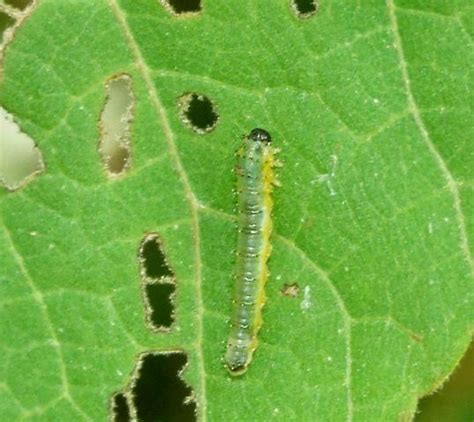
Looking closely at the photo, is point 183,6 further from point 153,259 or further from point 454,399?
point 454,399

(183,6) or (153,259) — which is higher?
(183,6)

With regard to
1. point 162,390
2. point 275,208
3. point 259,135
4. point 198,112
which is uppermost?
point 198,112

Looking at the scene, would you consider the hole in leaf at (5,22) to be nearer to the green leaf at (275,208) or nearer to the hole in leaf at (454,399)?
the green leaf at (275,208)

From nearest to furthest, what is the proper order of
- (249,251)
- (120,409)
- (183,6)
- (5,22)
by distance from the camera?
(5,22) < (183,6) < (249,251) < (120,409)

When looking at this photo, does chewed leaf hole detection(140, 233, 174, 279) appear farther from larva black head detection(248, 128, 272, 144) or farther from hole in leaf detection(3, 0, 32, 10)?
hole in leaf detection(3, 0, 32, 10)

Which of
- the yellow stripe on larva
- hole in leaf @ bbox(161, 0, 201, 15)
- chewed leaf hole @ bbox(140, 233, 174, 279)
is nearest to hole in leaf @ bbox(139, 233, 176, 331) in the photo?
chewed leaf hole @ bbox(140, 233, 174, 279)

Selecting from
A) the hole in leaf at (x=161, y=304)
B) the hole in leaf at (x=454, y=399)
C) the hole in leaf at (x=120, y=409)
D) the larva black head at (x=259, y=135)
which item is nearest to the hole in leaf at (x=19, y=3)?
the larva black head at (x=259, y=135)

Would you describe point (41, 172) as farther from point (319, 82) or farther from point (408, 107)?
point (408, 107)

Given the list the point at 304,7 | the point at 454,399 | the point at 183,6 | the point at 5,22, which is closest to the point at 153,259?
the point at 183,6
